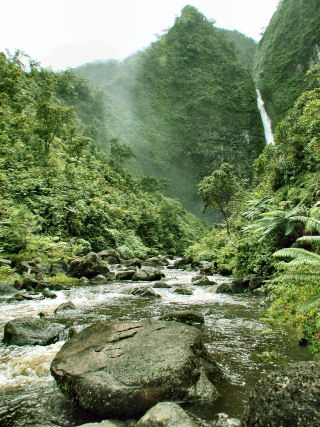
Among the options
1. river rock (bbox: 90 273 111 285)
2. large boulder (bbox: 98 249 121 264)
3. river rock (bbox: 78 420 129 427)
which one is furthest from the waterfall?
river rock (bbox: 78 420 129 427)

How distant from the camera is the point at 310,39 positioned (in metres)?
37.7

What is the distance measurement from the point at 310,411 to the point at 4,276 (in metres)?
9.37

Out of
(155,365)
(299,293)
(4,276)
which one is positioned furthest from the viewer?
(4,276)

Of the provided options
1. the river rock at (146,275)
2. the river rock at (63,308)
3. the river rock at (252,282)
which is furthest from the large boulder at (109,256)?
the river rock at (63,308)

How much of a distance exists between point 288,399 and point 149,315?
410cm

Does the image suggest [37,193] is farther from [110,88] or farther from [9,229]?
[110,88]

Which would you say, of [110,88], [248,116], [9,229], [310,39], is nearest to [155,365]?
[9,229]

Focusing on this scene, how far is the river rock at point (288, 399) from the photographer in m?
1.90

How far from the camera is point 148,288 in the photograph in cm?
851

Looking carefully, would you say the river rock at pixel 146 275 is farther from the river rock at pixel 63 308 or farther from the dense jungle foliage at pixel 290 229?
the river rock at pixel 63 308

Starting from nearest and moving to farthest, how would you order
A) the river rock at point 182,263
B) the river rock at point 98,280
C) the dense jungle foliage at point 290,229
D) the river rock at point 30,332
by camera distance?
the river rock at point 30,332
the dense jungle foliage at point 290,229
the river rock at point 98,280
the river rock at point 182,263

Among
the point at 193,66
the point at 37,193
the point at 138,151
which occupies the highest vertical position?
the point at 193,66

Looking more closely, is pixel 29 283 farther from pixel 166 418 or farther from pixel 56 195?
pixel 56 195

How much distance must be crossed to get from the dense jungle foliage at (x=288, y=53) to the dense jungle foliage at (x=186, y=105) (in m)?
9.77
